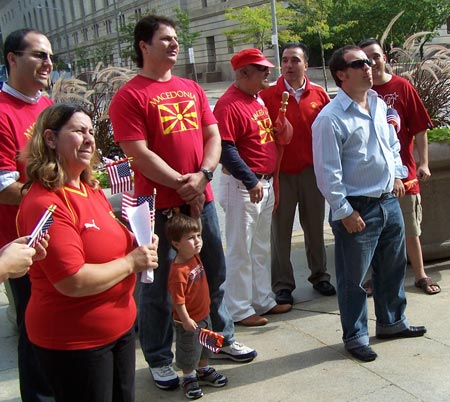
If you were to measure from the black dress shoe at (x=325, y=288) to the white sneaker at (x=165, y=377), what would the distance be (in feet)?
6.20

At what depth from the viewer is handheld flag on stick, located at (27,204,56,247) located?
2121 millimetres

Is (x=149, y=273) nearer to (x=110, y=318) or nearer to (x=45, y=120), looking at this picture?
(x=110, y=318)

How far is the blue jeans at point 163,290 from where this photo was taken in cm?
363

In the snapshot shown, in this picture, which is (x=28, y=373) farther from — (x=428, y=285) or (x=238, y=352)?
(x=428, y=285)

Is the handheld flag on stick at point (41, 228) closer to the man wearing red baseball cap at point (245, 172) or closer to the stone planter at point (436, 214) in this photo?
the man wearing red baseball cap at point (245, 172)

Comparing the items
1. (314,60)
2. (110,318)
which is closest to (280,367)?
(110,318)

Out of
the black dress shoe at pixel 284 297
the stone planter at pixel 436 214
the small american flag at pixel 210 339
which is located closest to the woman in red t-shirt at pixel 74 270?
the small american flag at pixel 210 339

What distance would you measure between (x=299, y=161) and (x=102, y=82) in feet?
6.75

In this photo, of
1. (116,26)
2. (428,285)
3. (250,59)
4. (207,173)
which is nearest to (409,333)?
Result: (428,285)

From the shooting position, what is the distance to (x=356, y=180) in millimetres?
3799

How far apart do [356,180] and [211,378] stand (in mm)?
1498

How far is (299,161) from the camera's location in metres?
4.98

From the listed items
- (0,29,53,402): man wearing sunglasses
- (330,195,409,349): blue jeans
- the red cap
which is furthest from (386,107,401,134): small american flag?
(0,29,53,402): man wearing sunglasses

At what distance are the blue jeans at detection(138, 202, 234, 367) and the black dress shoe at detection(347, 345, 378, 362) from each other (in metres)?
0.96
